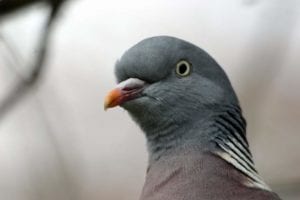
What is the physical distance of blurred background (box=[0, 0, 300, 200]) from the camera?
6.25 meters

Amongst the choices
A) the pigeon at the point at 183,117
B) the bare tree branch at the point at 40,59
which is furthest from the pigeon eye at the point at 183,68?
the bare tree branch at the point at 40,59

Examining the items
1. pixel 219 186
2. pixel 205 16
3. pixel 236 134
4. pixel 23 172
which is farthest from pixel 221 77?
pixel 23 172

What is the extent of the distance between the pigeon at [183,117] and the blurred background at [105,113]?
72.2 inches

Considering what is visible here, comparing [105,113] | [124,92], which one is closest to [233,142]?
[124,92]

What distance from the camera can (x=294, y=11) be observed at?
566 centimetres

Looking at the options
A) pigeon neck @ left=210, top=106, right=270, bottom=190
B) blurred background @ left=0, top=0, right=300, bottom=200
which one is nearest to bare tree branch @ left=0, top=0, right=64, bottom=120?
pigeon neck @ left=210, top=106, right=270, bottom=190

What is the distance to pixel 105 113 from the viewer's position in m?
7.57

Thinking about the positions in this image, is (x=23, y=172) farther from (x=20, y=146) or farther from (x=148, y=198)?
(x=148, y=198)

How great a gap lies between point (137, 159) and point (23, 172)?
812 mm

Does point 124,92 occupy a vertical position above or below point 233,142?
above

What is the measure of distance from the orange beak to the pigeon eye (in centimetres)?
19

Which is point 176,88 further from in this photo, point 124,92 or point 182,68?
point 124,92

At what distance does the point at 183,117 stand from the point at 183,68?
20 centimetres

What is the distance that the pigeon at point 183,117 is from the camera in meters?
3.99
